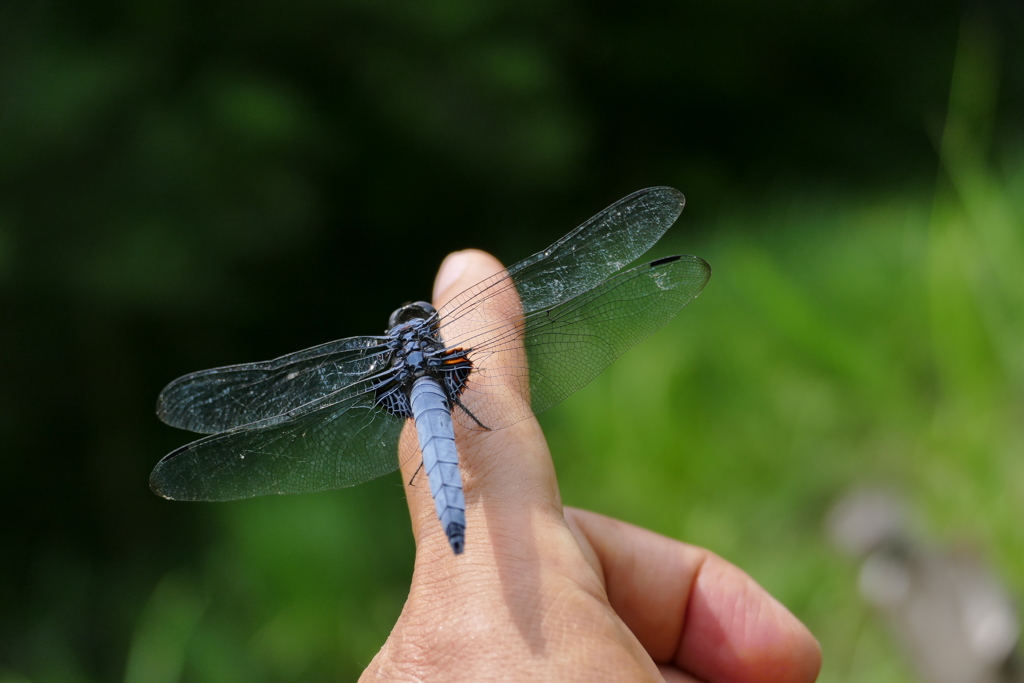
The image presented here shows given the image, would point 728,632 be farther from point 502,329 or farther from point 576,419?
point 576,419

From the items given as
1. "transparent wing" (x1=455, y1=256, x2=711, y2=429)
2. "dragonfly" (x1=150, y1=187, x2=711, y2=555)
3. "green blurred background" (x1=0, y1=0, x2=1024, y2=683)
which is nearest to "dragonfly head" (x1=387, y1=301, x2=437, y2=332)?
"dragonfly" (x1=150, y1=187, x2=711, y2=555)

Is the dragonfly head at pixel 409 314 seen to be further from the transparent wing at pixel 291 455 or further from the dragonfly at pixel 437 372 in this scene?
the transparent wing at pixel 291 455

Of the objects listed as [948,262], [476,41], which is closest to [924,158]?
[948,262]

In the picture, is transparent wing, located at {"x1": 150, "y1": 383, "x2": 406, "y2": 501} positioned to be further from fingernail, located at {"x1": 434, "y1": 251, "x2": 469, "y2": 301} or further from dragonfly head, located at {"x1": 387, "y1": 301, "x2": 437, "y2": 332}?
fingernail, located at {"x1": 434, "y1": 251, "x2": 469, "y2": 301}

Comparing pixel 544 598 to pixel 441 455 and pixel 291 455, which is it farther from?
pixel 291 455

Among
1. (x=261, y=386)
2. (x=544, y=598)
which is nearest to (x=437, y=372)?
(x=261, y=386)
